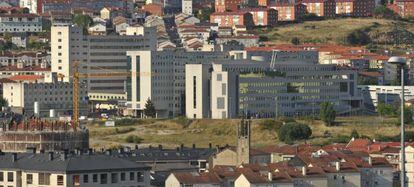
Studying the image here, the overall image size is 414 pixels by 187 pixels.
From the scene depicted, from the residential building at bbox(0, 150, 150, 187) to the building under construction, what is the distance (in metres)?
16.8

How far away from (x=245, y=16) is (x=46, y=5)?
22155 mm

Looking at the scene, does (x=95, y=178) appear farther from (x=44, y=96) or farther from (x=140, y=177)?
(x=44, y=96)

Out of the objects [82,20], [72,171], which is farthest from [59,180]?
[82,20]

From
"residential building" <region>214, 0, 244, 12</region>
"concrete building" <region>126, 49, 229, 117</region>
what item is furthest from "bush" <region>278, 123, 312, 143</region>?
"residential building" <region>214, 0, 244, 12</region>

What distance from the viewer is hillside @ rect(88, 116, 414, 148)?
74.6m

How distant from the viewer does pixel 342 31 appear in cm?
11944

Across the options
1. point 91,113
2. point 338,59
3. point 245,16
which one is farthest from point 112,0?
point 91,113

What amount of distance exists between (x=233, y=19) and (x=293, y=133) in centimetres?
5337

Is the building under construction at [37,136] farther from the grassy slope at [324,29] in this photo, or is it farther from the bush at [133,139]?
the grassy slope at [324,29]

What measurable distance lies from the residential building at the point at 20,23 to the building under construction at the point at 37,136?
205ft

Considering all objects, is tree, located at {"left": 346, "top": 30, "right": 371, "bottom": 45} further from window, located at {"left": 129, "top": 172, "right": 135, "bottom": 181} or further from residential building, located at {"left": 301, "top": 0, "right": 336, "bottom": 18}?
window, located at {"left": 129, "top": 172, "right": 135, "bottom": 181}

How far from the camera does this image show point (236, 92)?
84750 mm

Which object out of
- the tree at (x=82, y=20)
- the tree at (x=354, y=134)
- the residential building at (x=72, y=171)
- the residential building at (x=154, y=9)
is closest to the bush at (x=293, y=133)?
the tree at (x=354, y=134)

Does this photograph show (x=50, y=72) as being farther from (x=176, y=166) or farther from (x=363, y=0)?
(x=176, y=166)
